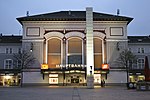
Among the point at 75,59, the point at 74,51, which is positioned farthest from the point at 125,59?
the point at 74,51

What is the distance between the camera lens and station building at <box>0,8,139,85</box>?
57500mm

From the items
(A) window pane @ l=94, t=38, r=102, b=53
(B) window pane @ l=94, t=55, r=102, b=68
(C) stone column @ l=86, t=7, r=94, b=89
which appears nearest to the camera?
(C) stone column @ l=86, t=7, r=94, b=89

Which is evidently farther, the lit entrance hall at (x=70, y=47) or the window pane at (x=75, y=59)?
the window pane at (x=75, y=59)

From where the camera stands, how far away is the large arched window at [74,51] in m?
57.9

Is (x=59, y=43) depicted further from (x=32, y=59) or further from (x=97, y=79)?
(x=97, y=79)

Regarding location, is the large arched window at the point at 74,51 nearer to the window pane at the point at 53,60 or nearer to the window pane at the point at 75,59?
the window pane at the point at 75,59

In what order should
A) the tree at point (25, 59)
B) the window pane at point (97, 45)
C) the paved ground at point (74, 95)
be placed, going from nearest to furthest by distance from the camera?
1. the paved ground at point (74, 95)
2. the tree at point (25, 59)
3. the window pane at point (97, 45)

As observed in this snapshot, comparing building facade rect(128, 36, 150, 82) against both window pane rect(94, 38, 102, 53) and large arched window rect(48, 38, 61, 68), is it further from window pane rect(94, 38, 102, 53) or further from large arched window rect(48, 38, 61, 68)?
large arched window rect(48, 38, 61, 68)

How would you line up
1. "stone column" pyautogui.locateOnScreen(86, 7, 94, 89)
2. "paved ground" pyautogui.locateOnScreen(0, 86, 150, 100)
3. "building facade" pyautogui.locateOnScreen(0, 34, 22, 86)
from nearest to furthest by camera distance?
1. "paved ground" pyautogui.locateOnScreen(0, 86, 150, 100)
2. "stone column" pyautogui.locateOnScreen(86, 7, 94, 89)
3. "building facade" pyautogui.locateOnScreen(0, 34, 22, 86)

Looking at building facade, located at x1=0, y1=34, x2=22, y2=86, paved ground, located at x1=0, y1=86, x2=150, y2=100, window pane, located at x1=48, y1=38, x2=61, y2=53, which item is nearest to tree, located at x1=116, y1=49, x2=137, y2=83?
window pane, located at x1=48, y1=38, x2=61, y2=53

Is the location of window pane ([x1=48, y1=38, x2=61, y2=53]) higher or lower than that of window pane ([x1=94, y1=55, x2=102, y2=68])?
higher

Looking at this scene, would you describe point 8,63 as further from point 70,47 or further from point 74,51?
point 74,51

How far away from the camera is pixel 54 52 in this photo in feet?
191

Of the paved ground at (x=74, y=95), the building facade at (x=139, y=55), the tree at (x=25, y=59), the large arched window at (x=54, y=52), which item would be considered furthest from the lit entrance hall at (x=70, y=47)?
the paved ground at (x=74, y=95)
